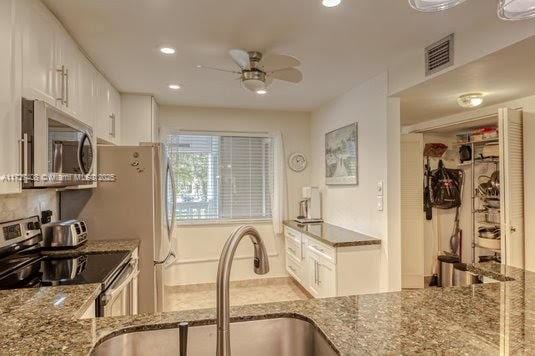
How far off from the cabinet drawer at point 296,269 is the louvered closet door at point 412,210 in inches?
53.0

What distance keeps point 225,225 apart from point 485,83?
130 inches

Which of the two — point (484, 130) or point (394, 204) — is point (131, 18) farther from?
point (484, 130)

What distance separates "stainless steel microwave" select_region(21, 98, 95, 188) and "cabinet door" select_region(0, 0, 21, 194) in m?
0.05

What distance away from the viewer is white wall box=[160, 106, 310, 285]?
431 cm

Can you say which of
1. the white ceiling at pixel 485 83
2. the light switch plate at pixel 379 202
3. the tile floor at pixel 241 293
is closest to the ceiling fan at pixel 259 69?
the white ceiling at pixel 485 83

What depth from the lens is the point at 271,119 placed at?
183 inches

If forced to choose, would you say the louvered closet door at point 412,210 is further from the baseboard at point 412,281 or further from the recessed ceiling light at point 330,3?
the recessed ceiling light at point 330,3

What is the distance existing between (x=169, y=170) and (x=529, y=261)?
139 inches

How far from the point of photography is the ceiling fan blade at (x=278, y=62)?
83.5 inches

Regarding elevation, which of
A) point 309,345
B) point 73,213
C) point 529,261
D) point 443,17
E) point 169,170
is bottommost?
point 529,261

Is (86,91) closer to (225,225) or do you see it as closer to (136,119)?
(136,119)

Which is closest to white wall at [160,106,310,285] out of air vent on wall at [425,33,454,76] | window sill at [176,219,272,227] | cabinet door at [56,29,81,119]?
window sill at [176,219,272,227]

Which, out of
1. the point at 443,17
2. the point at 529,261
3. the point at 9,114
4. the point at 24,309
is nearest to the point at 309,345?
the point at 24,309

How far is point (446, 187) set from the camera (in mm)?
4488
